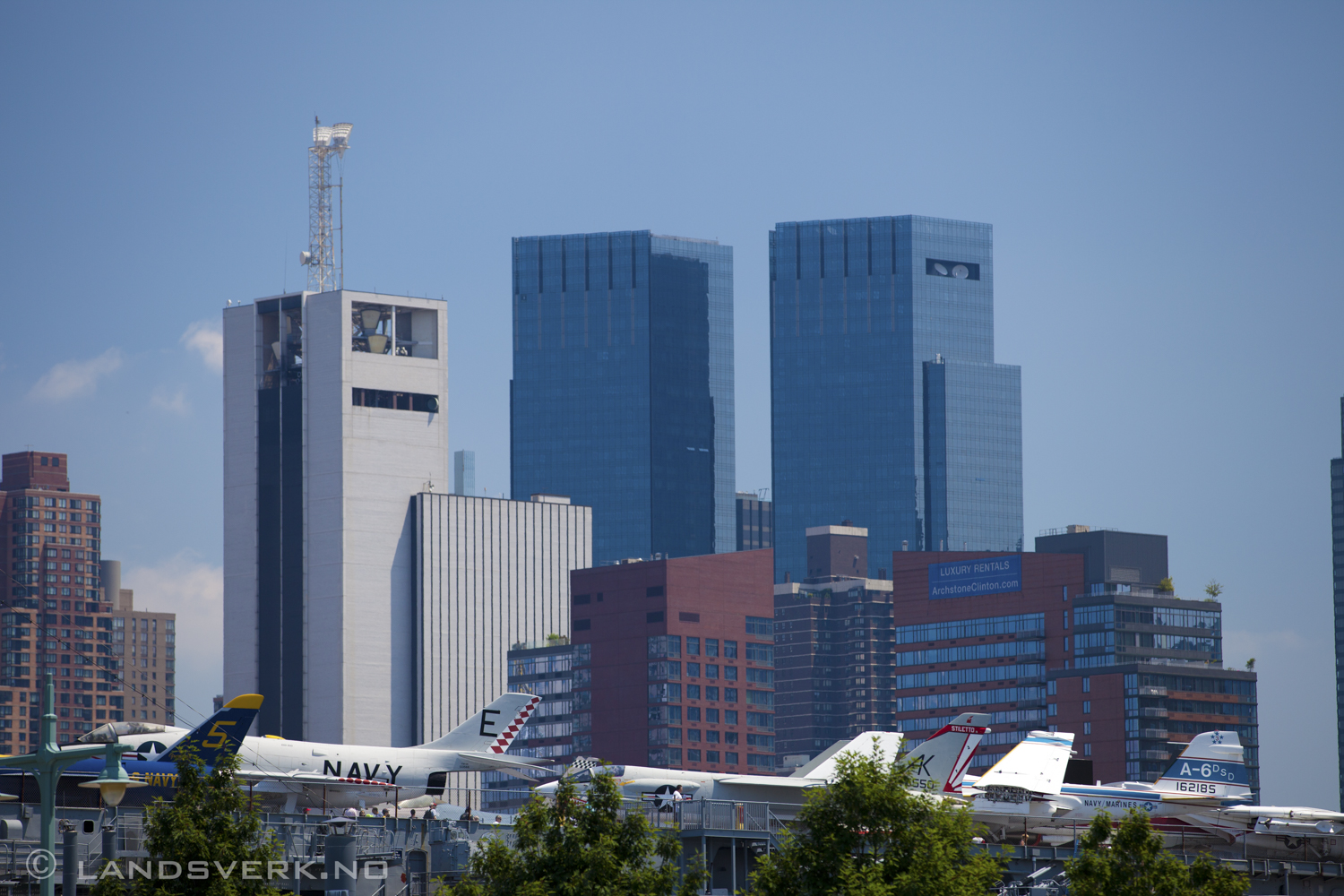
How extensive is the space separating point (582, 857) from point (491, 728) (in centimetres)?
7356

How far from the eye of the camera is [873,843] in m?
60.8

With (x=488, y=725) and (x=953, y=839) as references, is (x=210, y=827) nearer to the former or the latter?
(x=953, y=839)

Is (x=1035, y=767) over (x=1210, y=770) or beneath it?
over

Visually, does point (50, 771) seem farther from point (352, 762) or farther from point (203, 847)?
point (352, 762)

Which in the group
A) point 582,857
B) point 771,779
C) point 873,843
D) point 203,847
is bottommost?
point 771,779

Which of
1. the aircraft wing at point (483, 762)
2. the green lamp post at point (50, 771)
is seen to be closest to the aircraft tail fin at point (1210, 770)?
the aircraft wing at point (483, 762)

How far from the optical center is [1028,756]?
371 feet

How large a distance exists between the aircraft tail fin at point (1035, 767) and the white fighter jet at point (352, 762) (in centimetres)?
2881

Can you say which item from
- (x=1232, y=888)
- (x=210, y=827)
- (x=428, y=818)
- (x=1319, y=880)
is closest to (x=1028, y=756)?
(x=1319, y=880)

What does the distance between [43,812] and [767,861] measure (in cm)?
2271

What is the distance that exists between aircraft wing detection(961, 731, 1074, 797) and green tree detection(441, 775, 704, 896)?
2045 inches

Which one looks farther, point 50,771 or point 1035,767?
point 1035,767

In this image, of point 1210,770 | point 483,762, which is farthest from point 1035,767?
point 483,762

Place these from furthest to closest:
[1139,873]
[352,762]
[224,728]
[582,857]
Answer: [352,762] < [224,728] < [1139,873] < [582,857]
